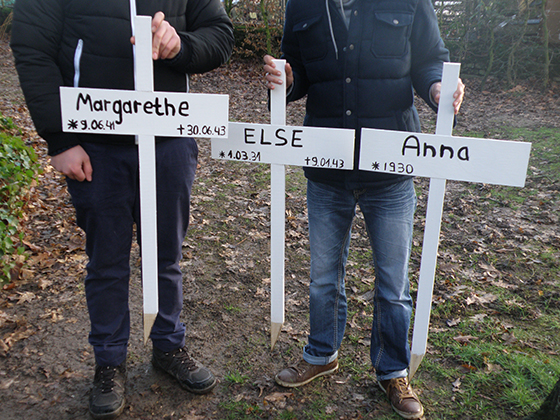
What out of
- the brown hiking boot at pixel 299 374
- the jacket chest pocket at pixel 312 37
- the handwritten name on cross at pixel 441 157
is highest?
the jacket chest pocket at pixel 312 37

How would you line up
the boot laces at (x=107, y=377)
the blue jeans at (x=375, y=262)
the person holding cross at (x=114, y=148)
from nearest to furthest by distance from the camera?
1. the person holding cross at (x=114, y=148)
2. the blue jeans at (x=375, y=262)
3. the boot laces at (x=107, y=377)

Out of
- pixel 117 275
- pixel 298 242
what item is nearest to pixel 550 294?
pixel 298 242

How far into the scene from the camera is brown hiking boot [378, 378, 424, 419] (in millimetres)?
2459

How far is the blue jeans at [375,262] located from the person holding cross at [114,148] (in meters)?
0.71

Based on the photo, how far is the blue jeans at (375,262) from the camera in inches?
90.8

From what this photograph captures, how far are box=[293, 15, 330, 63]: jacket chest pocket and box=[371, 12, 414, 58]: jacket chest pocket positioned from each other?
24cm

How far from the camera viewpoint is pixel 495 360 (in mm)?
2941

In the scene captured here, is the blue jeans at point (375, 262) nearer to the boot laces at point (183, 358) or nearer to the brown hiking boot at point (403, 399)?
the brown hiking boot at point (403, 399)

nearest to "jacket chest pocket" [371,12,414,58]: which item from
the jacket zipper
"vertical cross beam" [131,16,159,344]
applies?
"vertical cross beam" [131,16,159,344]

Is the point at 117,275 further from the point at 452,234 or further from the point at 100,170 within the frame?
the point at 452,234

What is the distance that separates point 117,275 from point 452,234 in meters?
3.60

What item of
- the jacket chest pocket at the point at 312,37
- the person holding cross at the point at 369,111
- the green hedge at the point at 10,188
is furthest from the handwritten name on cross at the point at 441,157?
the green hedge at the point at 10,188

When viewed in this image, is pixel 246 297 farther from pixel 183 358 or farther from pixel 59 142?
pixel 59 142

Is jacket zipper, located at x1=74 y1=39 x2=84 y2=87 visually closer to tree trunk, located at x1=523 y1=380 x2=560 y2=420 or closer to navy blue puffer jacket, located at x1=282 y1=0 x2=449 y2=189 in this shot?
navy blue puffer jacket, located at x1=282 y1=0 x2=449 y2=189
